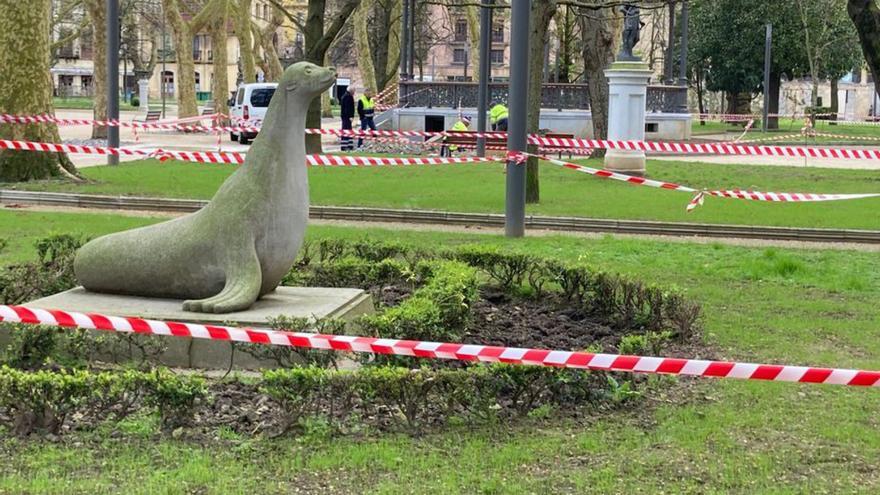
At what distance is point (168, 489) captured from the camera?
543 centimetres

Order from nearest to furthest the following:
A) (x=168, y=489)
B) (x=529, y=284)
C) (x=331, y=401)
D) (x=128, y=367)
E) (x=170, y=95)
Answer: (x=168, y=489)
(x=331, y=401)
(x=128, y=367)
(x=529, y=284)
(x=170, y=95)

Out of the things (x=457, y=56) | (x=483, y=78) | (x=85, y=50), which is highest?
(x=457, y=56)

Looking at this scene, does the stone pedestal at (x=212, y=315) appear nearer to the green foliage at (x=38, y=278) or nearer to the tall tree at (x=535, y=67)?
the green foliage at (x=38, y=278)

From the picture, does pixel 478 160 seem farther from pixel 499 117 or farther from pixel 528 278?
pixel 499 117

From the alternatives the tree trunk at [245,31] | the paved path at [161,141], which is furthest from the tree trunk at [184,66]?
the paved path at [161,141]

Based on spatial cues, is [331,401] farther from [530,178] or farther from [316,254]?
[530,178]

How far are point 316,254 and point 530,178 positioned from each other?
706 centimetres

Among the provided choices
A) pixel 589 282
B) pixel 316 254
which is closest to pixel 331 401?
pixel 589 282

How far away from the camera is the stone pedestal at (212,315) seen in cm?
795

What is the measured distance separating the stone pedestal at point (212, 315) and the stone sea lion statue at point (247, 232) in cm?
16

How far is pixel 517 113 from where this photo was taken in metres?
15.0

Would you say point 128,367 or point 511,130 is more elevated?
point 511,130

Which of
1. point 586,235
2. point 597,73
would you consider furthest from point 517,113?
point 597,73

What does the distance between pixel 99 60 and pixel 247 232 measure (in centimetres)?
3306
